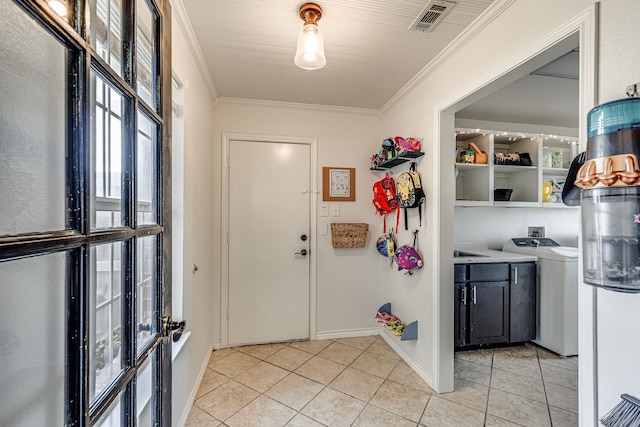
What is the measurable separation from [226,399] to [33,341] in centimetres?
188

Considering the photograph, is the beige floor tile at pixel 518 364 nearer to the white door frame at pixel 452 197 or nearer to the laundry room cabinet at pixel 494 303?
the laundry room cabinet at pixel 494 303

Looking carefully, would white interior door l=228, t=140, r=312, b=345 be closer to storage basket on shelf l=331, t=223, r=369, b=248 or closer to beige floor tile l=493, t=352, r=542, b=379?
storage basket on shelf l=331, t=223, r=369, b=248

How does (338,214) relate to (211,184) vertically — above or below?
below

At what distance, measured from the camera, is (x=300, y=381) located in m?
2.22

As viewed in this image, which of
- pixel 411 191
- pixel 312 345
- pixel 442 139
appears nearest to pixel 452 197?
pixel 411 191

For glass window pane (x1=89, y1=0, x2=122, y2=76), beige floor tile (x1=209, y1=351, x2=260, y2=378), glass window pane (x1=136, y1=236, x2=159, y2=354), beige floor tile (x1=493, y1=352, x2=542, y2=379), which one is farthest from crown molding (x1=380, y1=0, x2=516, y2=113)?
beige floor tile (x1=209, y1=351, x2=260, y2=378)

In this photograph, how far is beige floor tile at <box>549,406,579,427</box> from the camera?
1.77m

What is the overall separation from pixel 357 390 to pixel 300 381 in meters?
0.45

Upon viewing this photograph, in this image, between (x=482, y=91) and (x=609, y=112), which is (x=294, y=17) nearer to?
(x=482, y=91)

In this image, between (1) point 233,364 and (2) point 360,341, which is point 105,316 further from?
(2) point 360,341

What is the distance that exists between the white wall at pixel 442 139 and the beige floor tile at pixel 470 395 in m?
0.08

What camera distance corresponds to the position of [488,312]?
271 centimetres

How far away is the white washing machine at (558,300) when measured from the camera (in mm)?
2598

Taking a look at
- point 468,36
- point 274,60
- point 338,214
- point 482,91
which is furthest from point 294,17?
Answer: point 338,214
